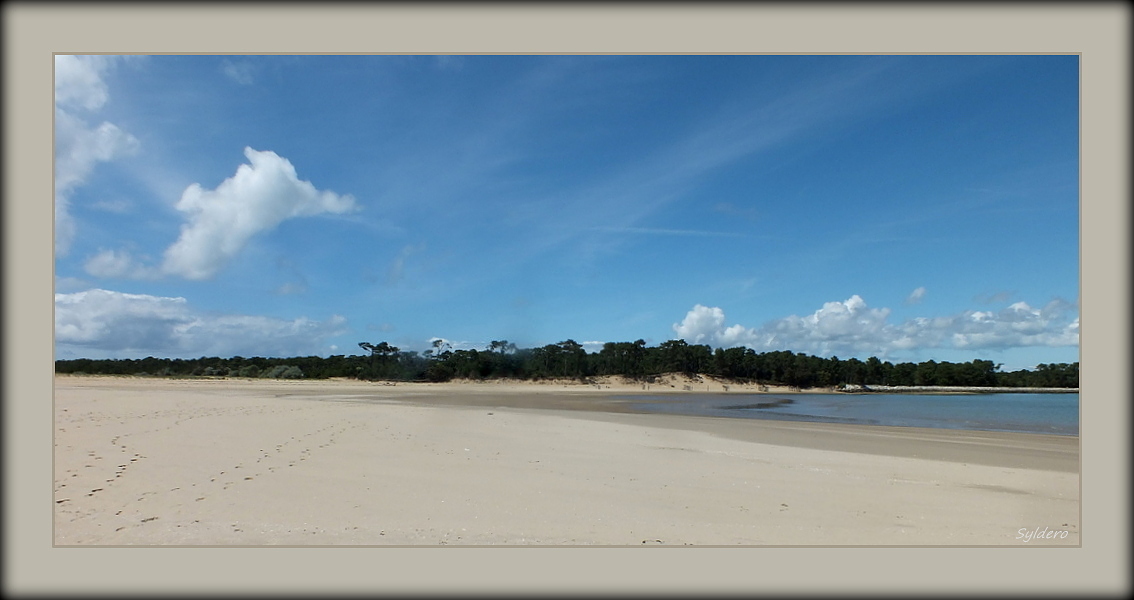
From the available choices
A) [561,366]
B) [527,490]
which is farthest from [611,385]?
[527,490]

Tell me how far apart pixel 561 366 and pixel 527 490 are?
75763mm

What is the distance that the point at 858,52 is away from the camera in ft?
19.5

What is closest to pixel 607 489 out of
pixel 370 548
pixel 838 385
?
pixel 370 548

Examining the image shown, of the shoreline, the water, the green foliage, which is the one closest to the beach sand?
the water

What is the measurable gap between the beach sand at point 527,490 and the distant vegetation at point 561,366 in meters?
63.2

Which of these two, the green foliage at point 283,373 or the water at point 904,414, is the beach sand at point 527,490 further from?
the green foliage at point 283,373

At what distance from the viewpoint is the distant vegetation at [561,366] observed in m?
73.3

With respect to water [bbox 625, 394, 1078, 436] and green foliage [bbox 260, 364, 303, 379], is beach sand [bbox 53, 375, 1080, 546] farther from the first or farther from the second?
green foliage [bbox 260, 364, 303, 379]

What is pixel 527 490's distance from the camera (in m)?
8.54

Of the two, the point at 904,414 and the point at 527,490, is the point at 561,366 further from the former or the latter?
the point at 527,490

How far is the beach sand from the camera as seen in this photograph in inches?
255

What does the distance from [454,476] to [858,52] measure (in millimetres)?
8666

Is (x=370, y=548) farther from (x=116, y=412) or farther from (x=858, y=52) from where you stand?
(x=116, y=412)

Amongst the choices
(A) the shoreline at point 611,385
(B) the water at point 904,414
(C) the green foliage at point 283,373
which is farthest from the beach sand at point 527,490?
(C) the green foliage at point 283,373
